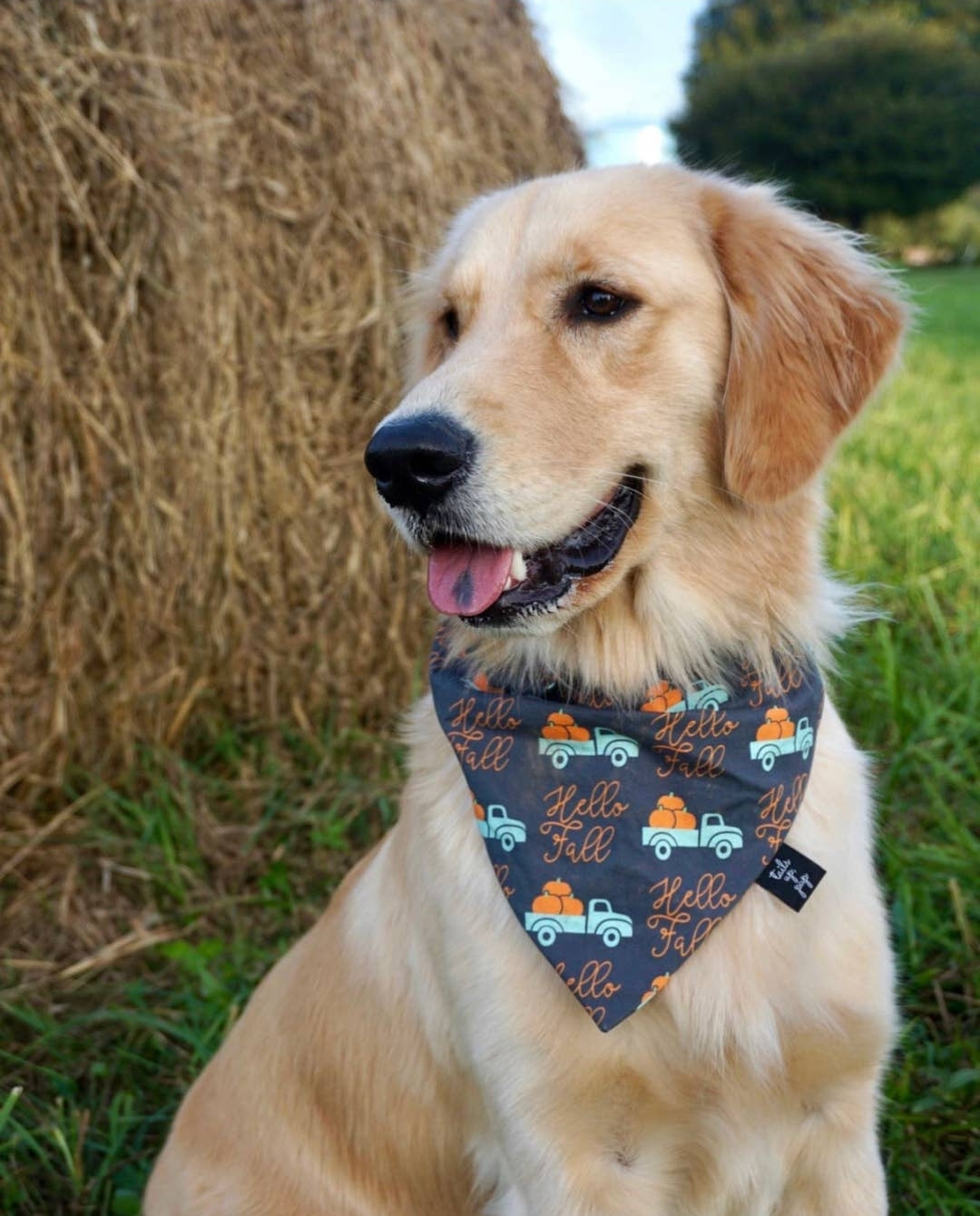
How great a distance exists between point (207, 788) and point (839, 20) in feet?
188

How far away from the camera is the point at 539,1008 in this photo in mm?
2000

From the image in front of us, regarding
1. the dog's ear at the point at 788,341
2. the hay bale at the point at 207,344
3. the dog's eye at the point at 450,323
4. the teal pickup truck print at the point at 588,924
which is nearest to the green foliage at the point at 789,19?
the hay bale at the point at 207,344

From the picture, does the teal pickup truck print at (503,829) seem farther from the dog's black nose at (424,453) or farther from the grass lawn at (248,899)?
the grass lawn at (248,899)

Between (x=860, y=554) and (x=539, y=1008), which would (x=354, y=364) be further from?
(x=539, y=1008)

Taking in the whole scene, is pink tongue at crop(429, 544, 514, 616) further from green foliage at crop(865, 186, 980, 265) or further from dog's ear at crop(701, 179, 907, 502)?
green foliage at crop(865, 186, 980, 265)

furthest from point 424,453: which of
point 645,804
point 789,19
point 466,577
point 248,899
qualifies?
point 789,19

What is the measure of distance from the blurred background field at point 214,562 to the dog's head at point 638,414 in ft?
4.00

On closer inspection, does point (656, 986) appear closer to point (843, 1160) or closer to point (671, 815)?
point (671, 815)

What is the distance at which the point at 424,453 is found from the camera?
1878mm

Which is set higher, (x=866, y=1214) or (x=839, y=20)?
(x=866, y=1214)

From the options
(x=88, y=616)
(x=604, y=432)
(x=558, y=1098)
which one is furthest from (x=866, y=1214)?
(x=88, y=616)

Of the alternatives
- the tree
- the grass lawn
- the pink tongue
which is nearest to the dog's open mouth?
the pink tongue

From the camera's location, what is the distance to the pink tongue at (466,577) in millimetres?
1984

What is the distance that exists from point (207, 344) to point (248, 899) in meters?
1.72
